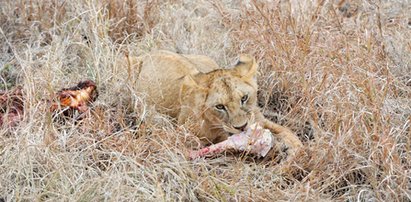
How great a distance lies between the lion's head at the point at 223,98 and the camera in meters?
4.20

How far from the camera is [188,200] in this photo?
388 cm

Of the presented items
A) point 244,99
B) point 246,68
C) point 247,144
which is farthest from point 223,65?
point 247,144

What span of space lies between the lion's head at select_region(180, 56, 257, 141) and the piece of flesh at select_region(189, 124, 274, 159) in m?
0.04

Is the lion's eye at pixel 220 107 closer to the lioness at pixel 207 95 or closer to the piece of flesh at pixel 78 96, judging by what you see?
the lioness at pixel 207 95

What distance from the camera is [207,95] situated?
14.1 ft

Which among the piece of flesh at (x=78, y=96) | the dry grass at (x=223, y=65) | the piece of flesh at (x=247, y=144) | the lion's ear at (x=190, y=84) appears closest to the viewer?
the dry grass at (x=223, y=65)

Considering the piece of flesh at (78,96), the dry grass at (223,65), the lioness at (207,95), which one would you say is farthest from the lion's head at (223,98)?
the piece of flesh at (78,96)

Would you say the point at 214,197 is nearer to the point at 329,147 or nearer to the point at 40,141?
the point at 329,147

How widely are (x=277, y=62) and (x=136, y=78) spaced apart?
0.92m

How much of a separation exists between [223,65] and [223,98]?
1.25 m

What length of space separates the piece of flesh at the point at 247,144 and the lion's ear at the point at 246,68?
32cm

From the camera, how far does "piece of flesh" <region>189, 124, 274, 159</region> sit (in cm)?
419

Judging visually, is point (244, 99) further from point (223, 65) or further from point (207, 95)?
point (223, 65)

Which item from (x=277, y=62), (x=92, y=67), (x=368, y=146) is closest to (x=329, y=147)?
(x=368, y=146)
